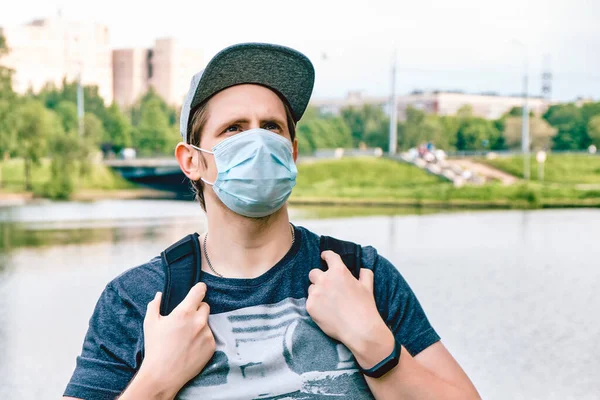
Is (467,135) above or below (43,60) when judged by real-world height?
below

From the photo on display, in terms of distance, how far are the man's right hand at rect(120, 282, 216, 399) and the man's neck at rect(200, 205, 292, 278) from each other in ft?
0.31

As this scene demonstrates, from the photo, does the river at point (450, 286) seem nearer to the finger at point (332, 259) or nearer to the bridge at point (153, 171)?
the finger at point (332, 259)

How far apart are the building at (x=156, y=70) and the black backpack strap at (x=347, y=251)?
60897mm

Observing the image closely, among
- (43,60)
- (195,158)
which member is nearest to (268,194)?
(195,158)

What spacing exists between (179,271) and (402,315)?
0.37 m

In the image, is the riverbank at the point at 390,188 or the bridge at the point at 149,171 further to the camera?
the bridge at the point at 149,171

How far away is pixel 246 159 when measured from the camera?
1431mm

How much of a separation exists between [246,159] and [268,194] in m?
0.07

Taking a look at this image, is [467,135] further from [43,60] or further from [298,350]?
[298,350]

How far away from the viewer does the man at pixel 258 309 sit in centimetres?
131

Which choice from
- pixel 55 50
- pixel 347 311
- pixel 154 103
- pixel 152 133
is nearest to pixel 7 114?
pixel 152 133

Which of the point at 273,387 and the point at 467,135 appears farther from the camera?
the point at 467,135

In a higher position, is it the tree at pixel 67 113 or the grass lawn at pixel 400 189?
the tree at pixel 67 113

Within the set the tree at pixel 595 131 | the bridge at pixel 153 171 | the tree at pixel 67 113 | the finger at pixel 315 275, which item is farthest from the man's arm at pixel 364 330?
the tree at pixel 595 131
